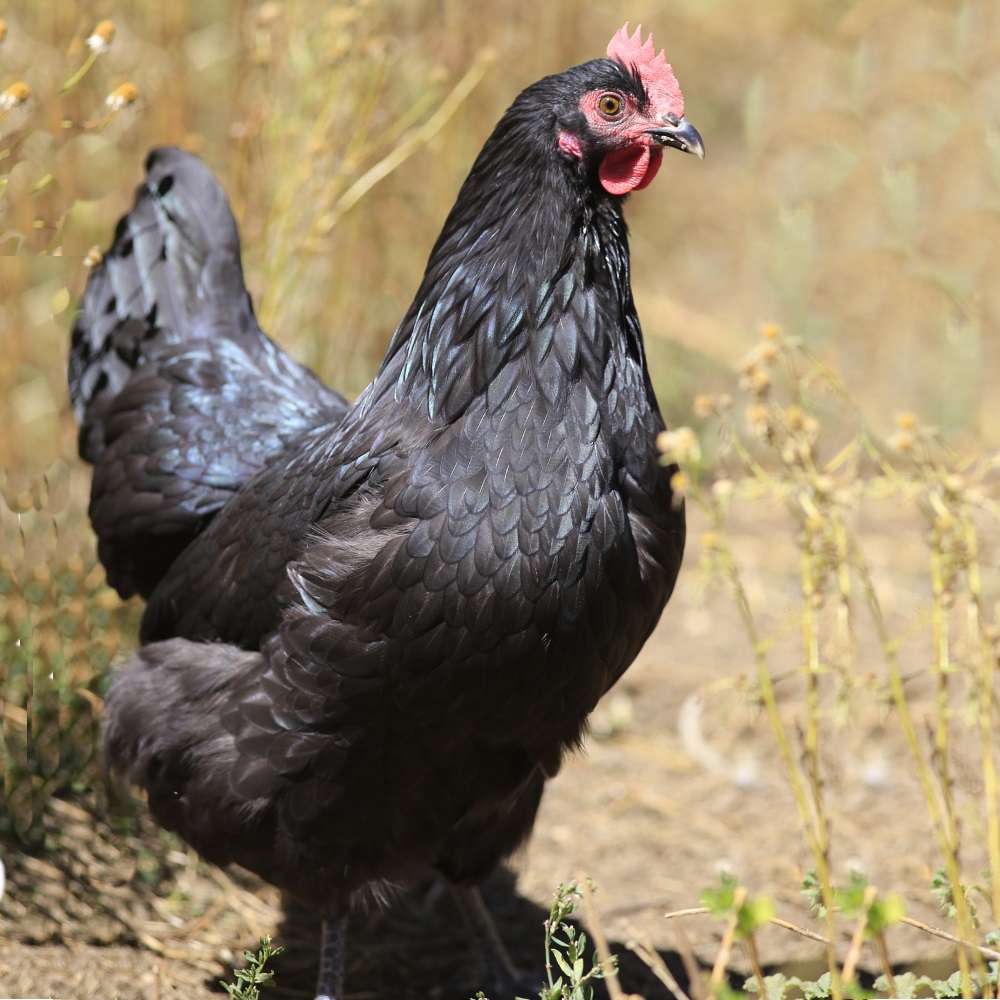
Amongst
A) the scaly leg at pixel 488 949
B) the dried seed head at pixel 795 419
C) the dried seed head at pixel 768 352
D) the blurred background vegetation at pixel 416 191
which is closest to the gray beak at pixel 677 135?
the dried seed head at pixel 768 352

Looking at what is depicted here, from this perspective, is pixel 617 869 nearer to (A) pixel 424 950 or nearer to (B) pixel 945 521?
(A) pixel 424 950

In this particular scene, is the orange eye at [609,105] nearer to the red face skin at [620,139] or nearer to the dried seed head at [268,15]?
the red face skin at [620,139]

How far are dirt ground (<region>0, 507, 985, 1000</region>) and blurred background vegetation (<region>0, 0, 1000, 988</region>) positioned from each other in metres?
0.42

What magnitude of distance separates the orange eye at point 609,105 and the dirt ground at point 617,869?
5.34ft

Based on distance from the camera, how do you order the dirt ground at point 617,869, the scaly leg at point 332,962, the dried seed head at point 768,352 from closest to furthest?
the dried seed head at point 768,352, the scaly leg at point 332,962, the dirt ground at point 617,869

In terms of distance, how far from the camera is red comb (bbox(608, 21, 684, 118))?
9.15 feet

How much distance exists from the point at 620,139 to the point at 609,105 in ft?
0.29

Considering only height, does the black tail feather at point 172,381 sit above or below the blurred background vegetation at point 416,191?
below

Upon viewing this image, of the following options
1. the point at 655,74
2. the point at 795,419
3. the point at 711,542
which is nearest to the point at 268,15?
the point at 655,74

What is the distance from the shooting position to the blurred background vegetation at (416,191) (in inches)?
171

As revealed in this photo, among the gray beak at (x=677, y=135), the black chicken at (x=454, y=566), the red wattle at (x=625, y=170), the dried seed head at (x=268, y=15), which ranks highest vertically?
the dried seed head at (x=268, y=15)

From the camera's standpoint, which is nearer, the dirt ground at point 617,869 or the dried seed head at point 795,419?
the dried seed head at point 795,419

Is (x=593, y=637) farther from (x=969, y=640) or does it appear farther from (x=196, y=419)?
(x=196, y=419)

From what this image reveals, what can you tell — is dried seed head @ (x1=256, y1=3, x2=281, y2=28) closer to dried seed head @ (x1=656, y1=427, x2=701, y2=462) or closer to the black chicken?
→ the black chicken
